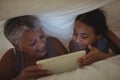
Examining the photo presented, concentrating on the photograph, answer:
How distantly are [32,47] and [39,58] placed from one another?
56 millimetres

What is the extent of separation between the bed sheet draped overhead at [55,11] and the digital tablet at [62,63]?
0.32 feet

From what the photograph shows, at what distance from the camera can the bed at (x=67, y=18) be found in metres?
0.80

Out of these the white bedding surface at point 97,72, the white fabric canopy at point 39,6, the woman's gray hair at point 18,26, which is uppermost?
the white fabric canopy at point 39,6

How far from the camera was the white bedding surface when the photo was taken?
790 millimetres

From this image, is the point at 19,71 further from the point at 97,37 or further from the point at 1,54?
the point at 97,37

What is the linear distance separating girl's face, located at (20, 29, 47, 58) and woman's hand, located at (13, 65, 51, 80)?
68 mm

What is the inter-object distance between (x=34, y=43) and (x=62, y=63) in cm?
14

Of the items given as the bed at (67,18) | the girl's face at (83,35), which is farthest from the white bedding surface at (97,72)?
the girl's face at (83,35)

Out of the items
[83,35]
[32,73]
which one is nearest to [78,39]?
[83,35]

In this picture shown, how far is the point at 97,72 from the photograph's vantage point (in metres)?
0.80

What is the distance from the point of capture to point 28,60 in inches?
35.2

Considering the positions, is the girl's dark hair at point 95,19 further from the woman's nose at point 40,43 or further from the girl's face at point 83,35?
the woman's nose at point 40,43

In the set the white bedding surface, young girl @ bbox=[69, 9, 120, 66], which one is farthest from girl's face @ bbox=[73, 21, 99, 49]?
the white bedding surface

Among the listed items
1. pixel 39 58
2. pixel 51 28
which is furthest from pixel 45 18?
pixel 39 58
